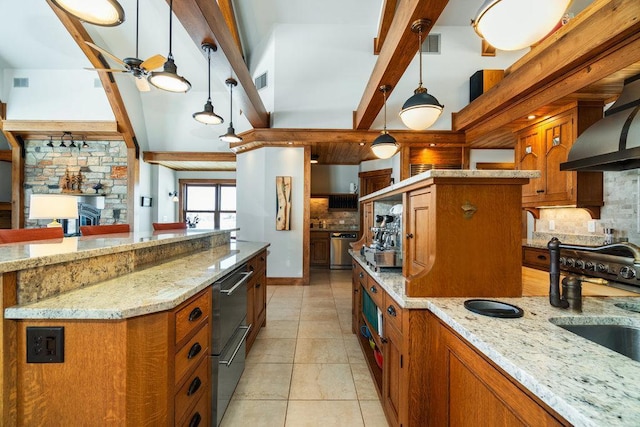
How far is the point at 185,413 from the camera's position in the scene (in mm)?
1243

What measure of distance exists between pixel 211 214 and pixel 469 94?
7.68 m

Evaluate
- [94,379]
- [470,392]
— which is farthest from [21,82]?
[470,392]

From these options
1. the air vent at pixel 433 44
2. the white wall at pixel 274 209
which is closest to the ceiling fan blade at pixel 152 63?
the white wall at pixel 274 209

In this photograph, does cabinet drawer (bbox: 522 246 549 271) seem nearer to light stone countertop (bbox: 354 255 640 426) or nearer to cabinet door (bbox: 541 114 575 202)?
cabinet door (bbox: 541 114 575 202)

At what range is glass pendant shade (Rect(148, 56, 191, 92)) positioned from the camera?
2.62 meters

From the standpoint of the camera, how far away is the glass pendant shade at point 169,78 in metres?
2.62

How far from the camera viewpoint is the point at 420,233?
142 cm

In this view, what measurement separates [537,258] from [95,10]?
487cm

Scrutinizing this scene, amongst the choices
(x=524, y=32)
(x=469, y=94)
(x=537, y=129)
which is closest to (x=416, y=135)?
(x=469, y=94)

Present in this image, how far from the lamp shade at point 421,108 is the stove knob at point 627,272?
79.1 inches

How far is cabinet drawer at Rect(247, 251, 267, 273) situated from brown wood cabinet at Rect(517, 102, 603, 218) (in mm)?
3626

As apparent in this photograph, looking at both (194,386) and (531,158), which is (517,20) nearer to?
(194,386)

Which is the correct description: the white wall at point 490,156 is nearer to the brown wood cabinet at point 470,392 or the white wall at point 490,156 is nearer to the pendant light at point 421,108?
the pendant light at point 421,108

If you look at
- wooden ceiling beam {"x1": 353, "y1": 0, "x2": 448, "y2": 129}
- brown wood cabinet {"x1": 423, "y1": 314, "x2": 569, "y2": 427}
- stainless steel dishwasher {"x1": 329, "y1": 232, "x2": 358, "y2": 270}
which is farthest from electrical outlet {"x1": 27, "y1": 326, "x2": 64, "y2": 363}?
stainless steel dishwasher {"x1": 329, "y1": 232, "x2": 358, "y2": 270}
